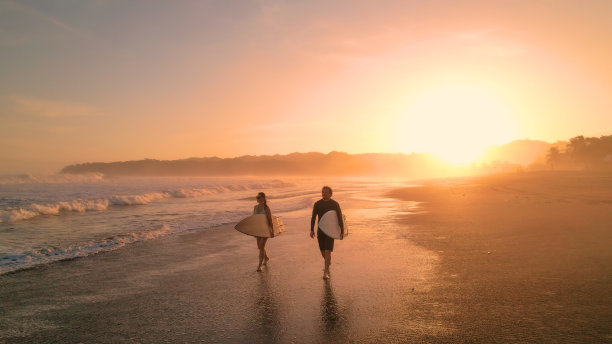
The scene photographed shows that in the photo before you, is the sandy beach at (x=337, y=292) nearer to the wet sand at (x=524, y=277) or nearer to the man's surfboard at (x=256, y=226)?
the wet sand at (x=524, y=277)

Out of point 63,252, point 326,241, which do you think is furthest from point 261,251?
point 63,252

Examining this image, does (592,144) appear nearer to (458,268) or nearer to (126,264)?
(458,268)

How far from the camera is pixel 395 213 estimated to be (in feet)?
64.4

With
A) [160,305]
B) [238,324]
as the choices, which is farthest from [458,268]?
[160,305]

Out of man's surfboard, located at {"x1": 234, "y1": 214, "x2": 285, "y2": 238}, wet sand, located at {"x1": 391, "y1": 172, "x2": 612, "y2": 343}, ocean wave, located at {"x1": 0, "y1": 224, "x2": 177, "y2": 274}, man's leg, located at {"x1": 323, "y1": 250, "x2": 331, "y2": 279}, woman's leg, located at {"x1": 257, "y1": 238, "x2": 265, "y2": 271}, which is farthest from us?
ocean wave, located at {"x1": 0, "y1": 224, "x2": 177, "y2": 274}

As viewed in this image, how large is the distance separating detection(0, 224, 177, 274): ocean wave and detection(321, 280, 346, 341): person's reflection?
847 centimetres

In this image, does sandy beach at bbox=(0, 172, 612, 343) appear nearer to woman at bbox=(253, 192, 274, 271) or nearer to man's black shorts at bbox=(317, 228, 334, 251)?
woman at bbox=(253, 192, 274, 271)

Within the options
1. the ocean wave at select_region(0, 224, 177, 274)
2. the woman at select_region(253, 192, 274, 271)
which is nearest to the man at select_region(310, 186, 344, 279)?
the woman at select_region(253, 192, 274, 271)

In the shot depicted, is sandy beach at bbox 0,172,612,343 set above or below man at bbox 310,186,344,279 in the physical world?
below

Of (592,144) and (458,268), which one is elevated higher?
(592,144)

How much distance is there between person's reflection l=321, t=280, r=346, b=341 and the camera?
5219mm

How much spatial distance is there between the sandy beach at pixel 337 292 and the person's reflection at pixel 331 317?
0.7 inches

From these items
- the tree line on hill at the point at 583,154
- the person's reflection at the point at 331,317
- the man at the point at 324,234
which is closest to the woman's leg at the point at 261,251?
the man at the point at 324,234

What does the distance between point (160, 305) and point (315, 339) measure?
3.25 metres
